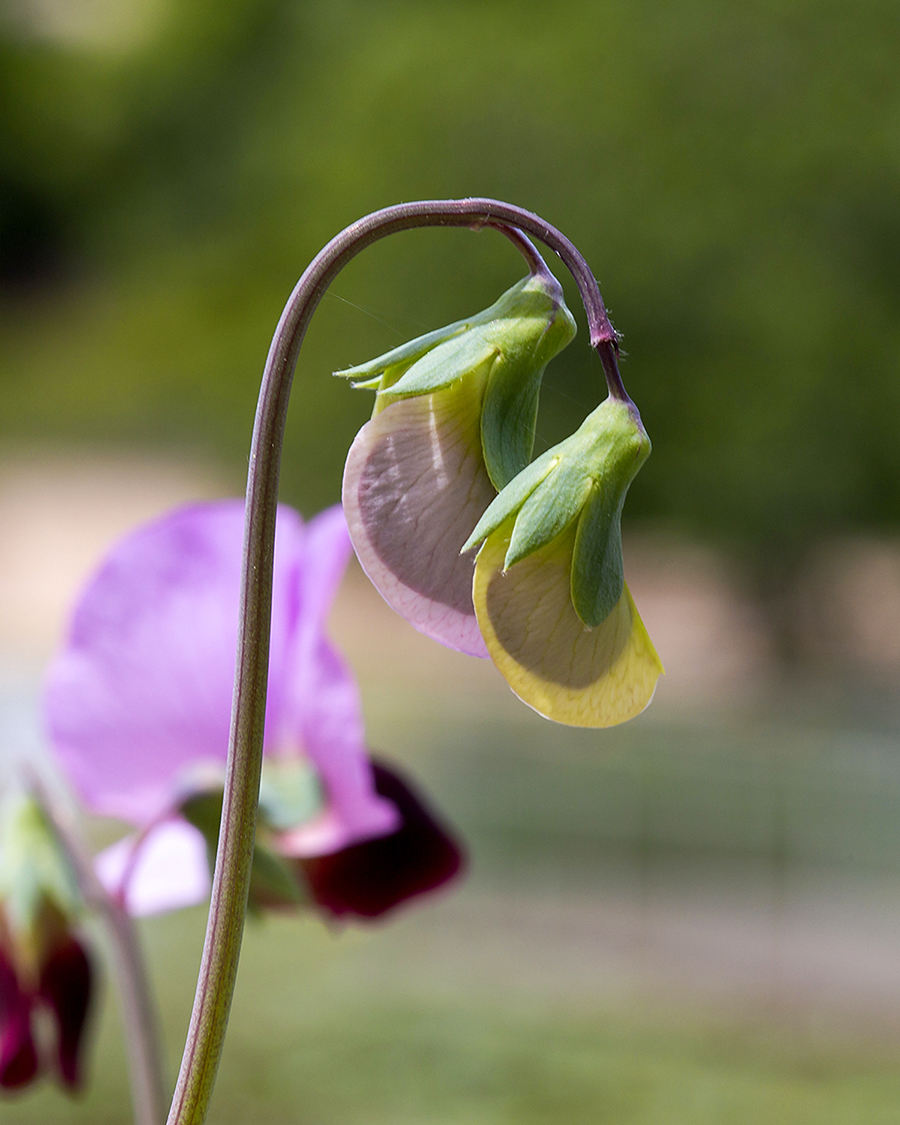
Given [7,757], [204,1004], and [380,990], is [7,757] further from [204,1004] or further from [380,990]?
[204,1004]

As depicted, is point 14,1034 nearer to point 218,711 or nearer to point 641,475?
point 218,711

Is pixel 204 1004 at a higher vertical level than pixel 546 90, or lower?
lower

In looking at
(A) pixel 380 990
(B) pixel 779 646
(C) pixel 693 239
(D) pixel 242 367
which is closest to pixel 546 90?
(C) pixel 693 239

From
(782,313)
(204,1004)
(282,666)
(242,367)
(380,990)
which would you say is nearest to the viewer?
(204,1004)

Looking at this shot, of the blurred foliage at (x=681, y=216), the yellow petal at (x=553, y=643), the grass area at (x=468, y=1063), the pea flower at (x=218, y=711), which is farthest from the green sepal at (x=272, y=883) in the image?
the blurred foliage at (x=681, y=216)

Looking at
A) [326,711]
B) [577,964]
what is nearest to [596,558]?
[326,711]

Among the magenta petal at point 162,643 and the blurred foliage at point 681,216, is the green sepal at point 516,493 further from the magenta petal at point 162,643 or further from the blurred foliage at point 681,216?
the blurred foliage at point 681,216
